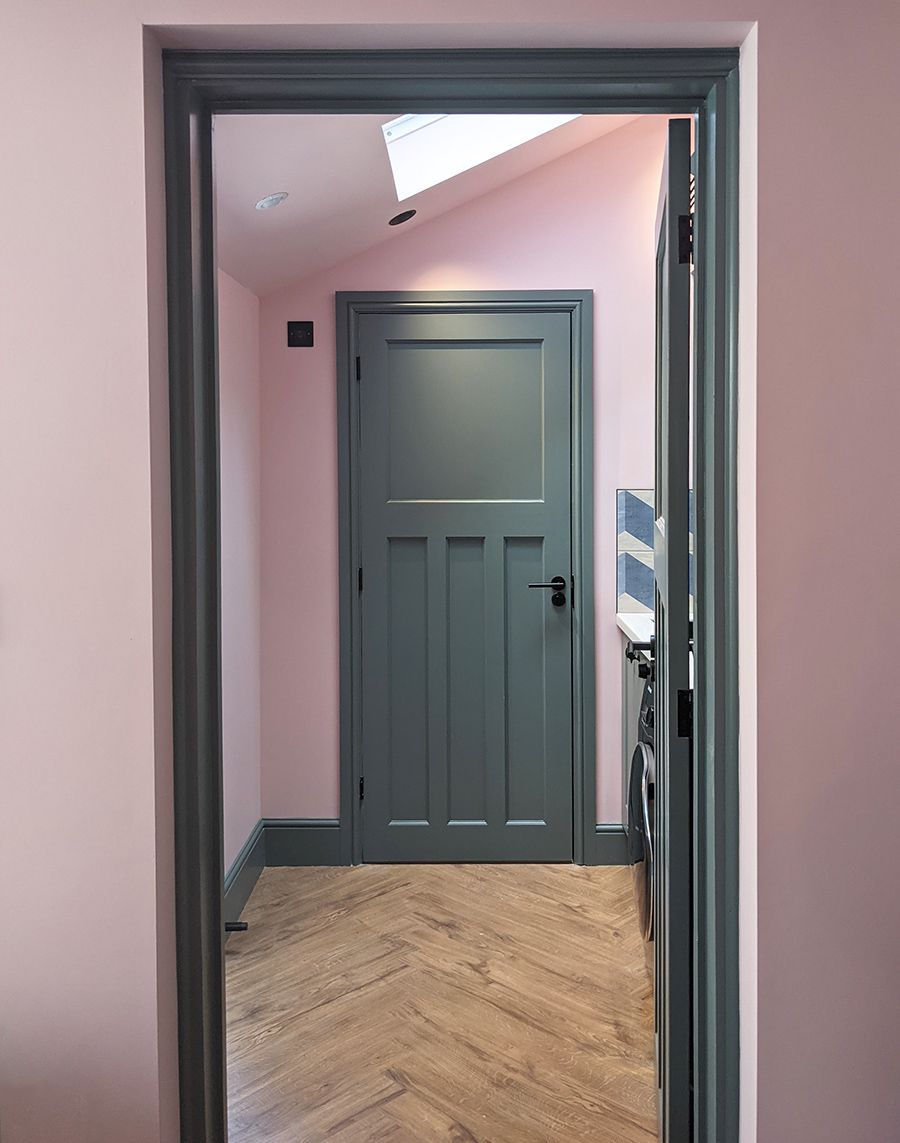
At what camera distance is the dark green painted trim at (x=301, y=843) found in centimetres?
372

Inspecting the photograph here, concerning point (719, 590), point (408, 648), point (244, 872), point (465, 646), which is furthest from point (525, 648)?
point (719, 590)

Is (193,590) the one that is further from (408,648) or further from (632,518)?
(632,518)

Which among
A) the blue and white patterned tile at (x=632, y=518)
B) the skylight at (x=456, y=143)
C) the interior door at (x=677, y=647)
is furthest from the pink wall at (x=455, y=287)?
the interior door at (x=677, y=647)

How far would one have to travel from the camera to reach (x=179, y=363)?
5.09 ft

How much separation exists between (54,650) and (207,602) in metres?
0.26

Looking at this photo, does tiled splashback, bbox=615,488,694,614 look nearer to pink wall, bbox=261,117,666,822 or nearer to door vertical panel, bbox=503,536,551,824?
pink wall, bbox=261,117,666,822

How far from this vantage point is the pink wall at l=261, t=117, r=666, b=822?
364 centimetres

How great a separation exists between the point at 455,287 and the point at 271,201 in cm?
105

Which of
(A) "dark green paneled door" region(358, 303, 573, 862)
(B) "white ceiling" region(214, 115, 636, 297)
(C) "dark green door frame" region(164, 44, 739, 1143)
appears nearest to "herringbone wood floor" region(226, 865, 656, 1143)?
(A) "dark green paneled door" region(358, 303, 573, 862)

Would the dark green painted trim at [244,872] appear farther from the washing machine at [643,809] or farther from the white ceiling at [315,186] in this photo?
the white ceiling at [315,186]

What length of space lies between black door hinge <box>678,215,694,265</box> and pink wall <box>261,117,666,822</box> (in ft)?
6.55

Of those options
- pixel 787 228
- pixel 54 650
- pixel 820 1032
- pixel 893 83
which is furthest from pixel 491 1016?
pixel 893 83

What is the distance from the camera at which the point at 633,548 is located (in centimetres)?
366

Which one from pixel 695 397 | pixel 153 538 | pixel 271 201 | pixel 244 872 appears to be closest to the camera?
pixel 153 538
